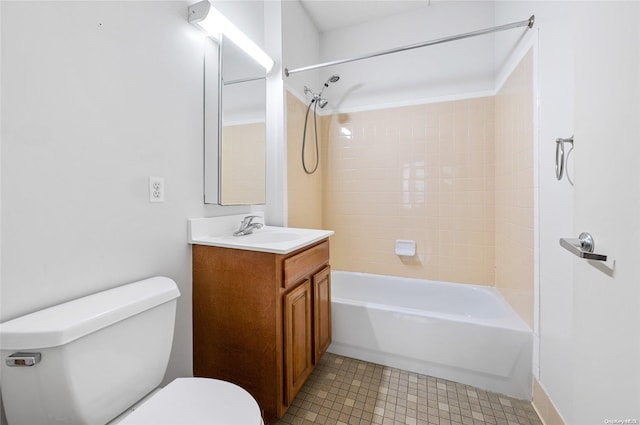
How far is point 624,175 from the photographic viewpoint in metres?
0.56

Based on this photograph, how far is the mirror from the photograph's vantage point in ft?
4.74

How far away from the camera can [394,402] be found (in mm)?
1422

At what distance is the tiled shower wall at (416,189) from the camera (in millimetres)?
2172

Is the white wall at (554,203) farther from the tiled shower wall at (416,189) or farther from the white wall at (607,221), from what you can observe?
the tiled shower wall at (416,189)

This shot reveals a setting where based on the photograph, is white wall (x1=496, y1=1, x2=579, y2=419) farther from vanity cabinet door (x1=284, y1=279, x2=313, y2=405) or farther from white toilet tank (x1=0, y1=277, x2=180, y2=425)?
white toilet tank (x1=0, y1=277, x2=180, y2=425)

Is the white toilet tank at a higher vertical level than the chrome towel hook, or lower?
lower

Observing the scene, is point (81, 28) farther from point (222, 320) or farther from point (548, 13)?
point (548, 13)

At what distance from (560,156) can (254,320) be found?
1.58 meters

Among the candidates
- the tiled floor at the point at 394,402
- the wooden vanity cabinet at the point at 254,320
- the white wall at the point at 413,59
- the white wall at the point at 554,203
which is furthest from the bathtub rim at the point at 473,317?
the white wall at the point at 413,59

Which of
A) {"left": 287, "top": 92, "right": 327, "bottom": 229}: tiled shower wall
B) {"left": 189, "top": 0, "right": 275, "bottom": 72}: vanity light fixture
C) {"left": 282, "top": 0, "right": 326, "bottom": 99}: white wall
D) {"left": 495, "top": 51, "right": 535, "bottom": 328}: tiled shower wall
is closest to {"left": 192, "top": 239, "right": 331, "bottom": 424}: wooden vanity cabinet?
{"left": 287, "top": 92, "right": 327, "bottom": 229}: tiled shower wall

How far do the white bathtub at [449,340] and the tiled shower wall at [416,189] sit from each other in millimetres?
422

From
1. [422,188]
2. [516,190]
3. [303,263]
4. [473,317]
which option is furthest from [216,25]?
[473,317]

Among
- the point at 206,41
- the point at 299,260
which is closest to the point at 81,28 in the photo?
the point at 206,41

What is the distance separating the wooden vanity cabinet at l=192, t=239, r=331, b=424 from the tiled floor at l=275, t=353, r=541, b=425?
20 cm
